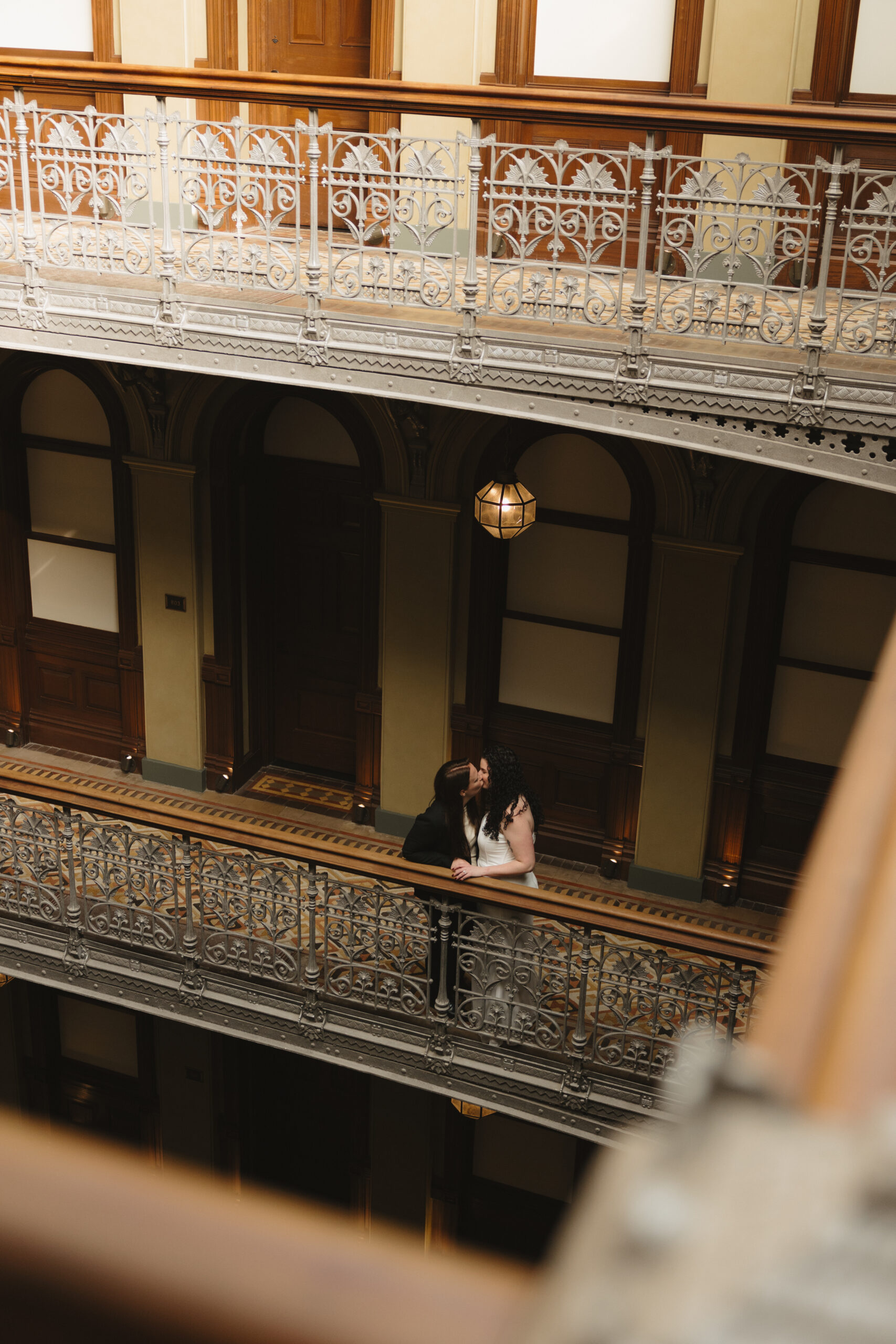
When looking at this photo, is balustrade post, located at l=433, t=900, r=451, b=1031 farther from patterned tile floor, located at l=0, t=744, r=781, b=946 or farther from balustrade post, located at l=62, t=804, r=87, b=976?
balustrade post, located at l=62, t=804, r=87, b=976

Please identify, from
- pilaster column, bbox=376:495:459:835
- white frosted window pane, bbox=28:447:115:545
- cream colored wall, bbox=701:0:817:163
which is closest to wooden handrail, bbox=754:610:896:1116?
cream colored wall, bbox=701:0:817:163

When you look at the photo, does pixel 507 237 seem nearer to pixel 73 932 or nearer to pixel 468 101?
pixel 468 101

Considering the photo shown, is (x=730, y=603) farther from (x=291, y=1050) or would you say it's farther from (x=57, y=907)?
(x=57, y=907)

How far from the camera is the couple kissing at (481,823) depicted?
6.91 metres

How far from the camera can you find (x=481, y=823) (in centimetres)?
716

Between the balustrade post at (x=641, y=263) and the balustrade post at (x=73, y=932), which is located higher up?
the balustrade post at (x=641, y=263)

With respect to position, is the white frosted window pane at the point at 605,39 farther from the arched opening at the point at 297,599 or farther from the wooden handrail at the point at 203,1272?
the wooden handrail at the point at 203,1272

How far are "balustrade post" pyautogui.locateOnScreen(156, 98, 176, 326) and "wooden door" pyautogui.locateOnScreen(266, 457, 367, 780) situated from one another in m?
3.02

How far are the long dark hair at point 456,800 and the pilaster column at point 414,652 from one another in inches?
127

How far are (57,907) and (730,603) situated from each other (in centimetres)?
502

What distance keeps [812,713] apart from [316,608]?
4166 millimetres

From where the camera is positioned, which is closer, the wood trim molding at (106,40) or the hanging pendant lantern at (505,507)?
the hanging pendant lantern at (505,507)

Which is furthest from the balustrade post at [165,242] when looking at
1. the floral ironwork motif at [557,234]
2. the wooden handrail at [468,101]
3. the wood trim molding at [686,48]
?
the wood trim molding at [686,48]

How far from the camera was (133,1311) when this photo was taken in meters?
0.38
